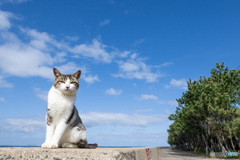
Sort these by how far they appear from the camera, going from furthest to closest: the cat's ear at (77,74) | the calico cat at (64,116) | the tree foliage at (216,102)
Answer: the tree foliage at (216,102)
the cat's ear at (77,74)
the calico cat at (64,116)

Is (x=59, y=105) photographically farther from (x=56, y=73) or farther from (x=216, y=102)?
(x=216, y=102)

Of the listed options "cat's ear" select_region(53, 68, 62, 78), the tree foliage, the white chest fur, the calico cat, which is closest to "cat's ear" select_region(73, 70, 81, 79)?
the calico cat

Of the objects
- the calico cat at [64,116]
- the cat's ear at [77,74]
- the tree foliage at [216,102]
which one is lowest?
the calico cat at [64,116]

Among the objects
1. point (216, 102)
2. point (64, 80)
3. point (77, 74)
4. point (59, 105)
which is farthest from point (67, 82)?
→ point (216, 102)

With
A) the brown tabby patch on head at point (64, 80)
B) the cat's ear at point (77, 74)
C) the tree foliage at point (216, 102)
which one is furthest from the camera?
the tree foliage at point (216, 102)

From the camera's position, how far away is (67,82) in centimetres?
341

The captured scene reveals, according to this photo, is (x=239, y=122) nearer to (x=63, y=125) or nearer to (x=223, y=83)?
(x=223, y=83)

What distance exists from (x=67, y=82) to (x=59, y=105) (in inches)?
16.3

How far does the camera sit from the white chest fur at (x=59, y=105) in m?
3.31

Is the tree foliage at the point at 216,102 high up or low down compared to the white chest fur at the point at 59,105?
up

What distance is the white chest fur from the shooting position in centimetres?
331

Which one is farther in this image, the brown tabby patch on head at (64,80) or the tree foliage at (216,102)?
the tree foliage at (216,102)

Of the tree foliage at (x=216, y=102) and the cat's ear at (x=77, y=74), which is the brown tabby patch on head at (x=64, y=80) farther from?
the tree foliage at (x=216, y=102)

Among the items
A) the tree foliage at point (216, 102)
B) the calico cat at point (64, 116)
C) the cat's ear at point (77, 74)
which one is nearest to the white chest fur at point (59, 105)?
the calico cat at point (64, 116)
